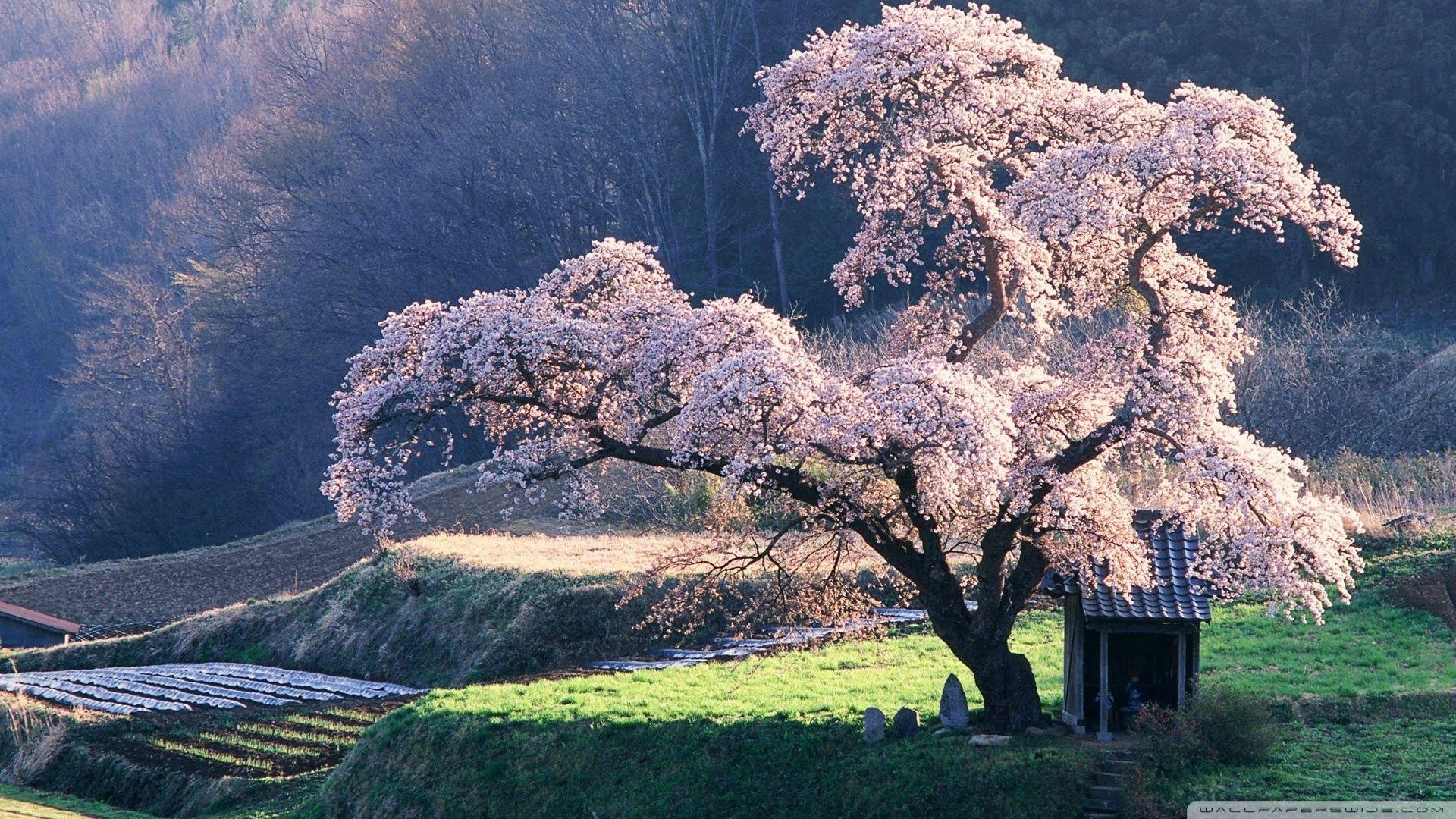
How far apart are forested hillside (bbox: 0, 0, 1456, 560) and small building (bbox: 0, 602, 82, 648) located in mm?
22826

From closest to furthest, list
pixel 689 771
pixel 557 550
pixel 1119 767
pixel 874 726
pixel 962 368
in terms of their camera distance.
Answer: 1. pixel 1119 767
2. pixel 962 368
3. pixel 874 726
4. pixel 689 771
5. pixel 557 550

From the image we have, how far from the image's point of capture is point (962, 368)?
1742 cm

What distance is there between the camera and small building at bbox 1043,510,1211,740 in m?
17.4

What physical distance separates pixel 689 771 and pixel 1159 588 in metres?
6.39

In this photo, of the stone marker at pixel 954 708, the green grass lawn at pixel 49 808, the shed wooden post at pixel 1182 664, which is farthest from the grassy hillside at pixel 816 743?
the green grass lawn at pixel 49 808

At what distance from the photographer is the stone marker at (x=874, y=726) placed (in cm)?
1844

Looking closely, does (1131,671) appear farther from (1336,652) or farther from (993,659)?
(1336,652)

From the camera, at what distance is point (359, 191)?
2400 inches

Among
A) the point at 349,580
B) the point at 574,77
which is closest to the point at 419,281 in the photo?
the point at 574,77

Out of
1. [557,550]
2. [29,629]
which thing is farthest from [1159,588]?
[29,629]

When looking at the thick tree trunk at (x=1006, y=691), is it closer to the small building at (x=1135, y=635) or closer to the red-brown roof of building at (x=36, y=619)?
the small building at (x=1135, y=635)

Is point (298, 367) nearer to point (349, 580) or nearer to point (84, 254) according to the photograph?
point (349, 580)

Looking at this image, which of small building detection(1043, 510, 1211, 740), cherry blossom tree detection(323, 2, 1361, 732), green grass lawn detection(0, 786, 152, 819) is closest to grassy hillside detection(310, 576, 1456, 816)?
small building detection(1043, 510, 1211, 740)

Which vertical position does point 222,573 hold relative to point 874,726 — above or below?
above
